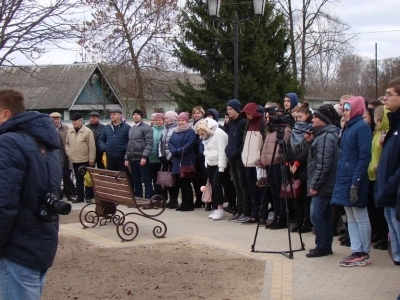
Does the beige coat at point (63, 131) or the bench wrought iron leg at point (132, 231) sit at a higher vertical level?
the beige coat at point (63, 131)

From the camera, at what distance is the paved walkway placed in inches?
263

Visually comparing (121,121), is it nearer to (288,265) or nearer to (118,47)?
(288,265)

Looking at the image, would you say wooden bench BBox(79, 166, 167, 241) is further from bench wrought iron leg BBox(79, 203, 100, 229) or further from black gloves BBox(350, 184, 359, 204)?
black gloves BBox(350, 184, 359, 204)

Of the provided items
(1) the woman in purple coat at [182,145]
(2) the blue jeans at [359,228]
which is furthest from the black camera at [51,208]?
(1) the woman in purple coat at [182,145]

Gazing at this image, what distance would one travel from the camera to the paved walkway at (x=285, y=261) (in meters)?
6.67

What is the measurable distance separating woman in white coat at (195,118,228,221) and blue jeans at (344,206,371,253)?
4116 mm

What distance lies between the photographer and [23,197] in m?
4.29

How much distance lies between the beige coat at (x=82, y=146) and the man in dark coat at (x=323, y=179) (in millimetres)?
7142

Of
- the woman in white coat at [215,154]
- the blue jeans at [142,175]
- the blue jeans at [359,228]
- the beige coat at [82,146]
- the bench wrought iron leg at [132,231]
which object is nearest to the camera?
the blue jeans at [359,228]

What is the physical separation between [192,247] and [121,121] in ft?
18.6

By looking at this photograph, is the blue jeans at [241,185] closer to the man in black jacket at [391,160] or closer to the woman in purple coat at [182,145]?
the woman in purple coat at [182,145]

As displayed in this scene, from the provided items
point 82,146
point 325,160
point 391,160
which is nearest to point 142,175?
point 82,146

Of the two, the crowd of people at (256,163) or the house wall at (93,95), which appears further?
the house wall at (93,95)

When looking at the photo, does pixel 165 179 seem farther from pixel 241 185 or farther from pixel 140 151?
pixel 241 185
